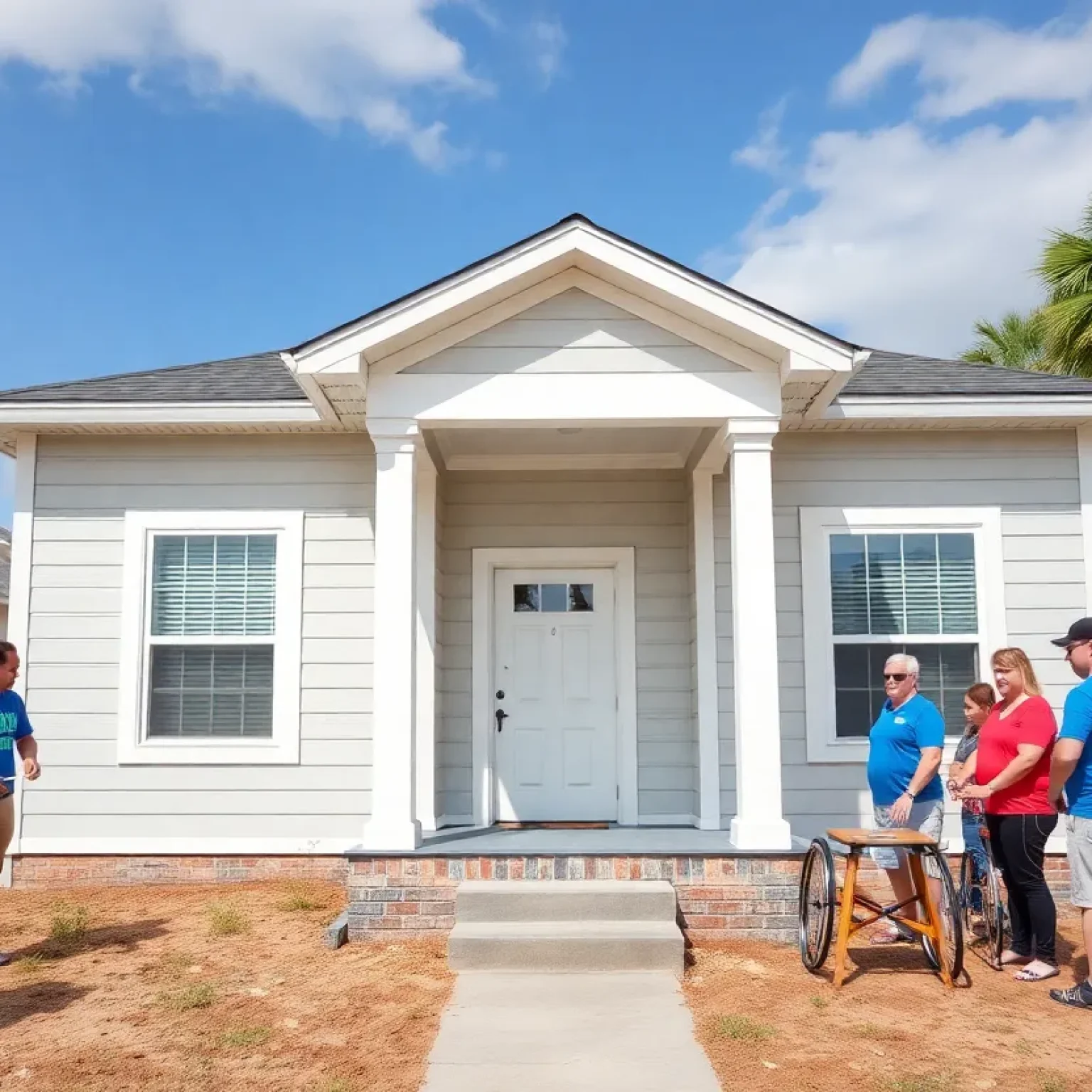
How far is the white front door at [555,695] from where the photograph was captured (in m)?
7.59

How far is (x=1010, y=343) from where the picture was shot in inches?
704

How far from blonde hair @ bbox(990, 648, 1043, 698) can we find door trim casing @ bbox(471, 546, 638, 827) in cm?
310

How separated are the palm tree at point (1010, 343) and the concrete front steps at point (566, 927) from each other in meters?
14.9

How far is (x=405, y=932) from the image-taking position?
5453mm

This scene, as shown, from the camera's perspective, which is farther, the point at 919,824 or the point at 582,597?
the point at 582,597

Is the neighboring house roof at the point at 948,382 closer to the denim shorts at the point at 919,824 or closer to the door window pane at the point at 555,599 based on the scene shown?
the door window pane at the point at 555,599

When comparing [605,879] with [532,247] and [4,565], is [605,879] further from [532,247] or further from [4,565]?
[4,565]

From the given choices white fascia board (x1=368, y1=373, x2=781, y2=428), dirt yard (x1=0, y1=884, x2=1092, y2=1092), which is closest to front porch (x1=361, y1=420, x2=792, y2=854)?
white fascia board (x1=368, y1=373, x2=781, y2=428)

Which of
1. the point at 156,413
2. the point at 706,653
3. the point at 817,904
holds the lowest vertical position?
the point at 817,904

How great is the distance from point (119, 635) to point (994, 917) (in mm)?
5861

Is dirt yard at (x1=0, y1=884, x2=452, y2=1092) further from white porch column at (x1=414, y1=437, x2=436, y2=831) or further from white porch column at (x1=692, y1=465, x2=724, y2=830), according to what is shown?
white porch column at (x1=692, y1=465, x2=724, y2=830)

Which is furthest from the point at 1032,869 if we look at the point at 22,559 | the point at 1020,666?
the point at 22,559

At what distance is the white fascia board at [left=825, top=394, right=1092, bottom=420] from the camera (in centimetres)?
691

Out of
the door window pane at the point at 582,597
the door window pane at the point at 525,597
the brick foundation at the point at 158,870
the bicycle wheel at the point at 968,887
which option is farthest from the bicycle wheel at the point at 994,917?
the brick foundation at the point at 158,870
